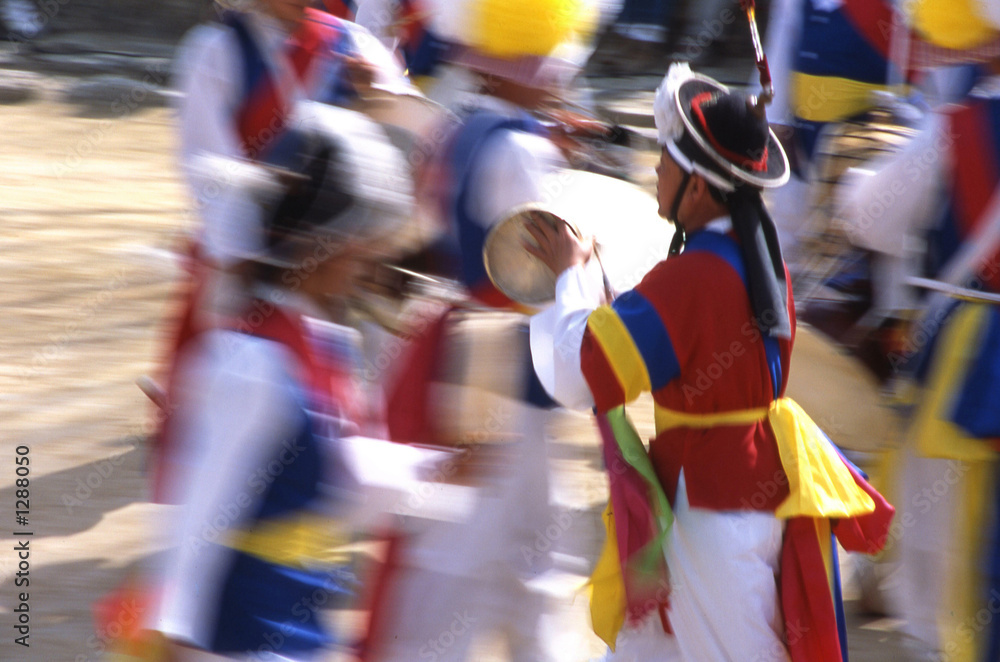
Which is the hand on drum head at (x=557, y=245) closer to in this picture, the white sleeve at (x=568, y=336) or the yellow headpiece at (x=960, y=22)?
the white sleeve at (x=568, y=336)

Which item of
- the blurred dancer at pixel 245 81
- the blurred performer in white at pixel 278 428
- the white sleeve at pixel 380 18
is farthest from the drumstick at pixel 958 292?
the white sleeve at pixel 380 18

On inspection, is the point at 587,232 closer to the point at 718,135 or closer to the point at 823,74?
the point at 718,135

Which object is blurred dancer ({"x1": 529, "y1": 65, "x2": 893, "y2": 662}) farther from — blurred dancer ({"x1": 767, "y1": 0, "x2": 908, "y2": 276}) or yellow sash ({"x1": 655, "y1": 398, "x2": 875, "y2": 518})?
blurred dancer ({"x1": 767, "y1": 0, "x2": 908, "y2": 276})

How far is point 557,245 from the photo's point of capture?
243 centimetres

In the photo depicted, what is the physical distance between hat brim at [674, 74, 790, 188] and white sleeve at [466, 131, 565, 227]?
0.50 meters

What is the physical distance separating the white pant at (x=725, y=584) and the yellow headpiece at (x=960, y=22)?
4.35 ft

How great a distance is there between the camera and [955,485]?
2842mm

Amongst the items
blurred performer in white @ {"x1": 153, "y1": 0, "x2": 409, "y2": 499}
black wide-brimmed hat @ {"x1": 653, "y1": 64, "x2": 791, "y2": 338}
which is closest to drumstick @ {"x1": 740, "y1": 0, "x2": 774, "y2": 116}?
black wide-brimmed hat @ {"x1": 653, "y1": 64, "x2": 791, "y2": 338}

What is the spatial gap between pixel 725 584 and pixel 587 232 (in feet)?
2.74

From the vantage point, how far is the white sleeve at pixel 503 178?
2.71m

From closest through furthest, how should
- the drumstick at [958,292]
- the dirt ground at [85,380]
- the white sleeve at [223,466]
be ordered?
the white sleeve at [223,466] → the drumstick at [958,292] → the dirt ground at [85,380]

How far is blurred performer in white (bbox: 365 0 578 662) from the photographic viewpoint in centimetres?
275

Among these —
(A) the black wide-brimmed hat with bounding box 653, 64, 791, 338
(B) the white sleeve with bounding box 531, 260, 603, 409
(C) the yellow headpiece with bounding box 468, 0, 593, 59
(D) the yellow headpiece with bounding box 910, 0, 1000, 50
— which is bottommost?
(B) the white sleeve with bounding box 531, 260, 603, 409

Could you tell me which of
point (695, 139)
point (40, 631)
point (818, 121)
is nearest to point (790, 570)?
point (695, 139)
